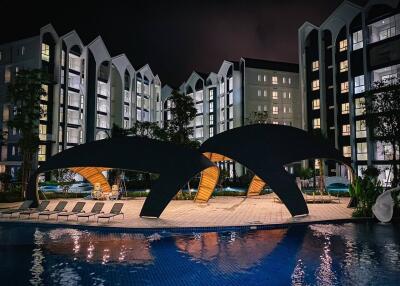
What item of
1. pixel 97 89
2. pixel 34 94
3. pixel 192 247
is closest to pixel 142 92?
pixel 97 89

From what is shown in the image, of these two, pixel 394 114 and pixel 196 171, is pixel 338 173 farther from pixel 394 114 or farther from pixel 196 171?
pixel 196 171

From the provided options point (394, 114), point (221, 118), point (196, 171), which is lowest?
point (196, 171)

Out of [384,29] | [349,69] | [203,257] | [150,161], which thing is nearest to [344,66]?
[349,69]

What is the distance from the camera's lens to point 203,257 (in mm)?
12258

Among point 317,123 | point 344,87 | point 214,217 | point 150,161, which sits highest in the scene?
point 344,87

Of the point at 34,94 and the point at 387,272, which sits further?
the point at 34,94

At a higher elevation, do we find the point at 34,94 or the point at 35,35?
the point at 35,35

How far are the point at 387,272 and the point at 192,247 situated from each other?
20.2ft

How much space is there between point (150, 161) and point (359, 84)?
4331 cm

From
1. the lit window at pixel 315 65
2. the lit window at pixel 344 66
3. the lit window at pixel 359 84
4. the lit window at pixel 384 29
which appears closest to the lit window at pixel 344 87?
the lit window at pixel 344 66

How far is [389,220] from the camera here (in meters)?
19.2

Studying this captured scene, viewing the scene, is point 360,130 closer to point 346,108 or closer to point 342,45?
point 346,108

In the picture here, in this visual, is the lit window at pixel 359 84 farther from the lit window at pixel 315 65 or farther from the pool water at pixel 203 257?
the pool water at pixel 203 257

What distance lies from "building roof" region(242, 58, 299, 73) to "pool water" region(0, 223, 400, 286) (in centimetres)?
6236
